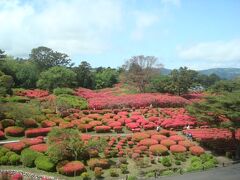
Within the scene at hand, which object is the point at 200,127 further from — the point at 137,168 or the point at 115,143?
the point at 137,168

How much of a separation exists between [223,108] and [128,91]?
3847 cm

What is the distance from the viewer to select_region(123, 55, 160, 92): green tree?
78.2m

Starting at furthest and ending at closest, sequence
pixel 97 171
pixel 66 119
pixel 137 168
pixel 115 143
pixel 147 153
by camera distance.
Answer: pixel 66 119
pixel 115 143
pixel 147 153
pixel 137 168
pixel 97 171

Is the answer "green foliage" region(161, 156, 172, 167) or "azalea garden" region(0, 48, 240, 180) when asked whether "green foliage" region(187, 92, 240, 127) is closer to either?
"azalea garden" region(0, 48, 240, 180)

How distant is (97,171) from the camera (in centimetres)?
3644

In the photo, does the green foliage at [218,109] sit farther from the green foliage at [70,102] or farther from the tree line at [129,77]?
the tree line at [129,77]

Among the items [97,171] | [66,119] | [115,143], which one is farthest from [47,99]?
[97,171]

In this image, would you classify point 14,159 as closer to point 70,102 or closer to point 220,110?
point 220,110

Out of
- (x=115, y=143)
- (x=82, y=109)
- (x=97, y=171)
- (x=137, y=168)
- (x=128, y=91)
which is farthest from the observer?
(x=128, y=91)

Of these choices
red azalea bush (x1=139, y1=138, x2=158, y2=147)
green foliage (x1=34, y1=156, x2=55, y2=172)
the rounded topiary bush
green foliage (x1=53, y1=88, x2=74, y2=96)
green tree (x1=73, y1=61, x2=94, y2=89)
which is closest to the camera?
green foliage (x1=34, y1=156, x2=55, y2=172)

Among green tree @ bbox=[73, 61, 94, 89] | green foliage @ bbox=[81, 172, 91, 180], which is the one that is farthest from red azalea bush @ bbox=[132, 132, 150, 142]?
green tree @ bbox=[73, 61, 94, 89]

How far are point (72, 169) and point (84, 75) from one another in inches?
2052

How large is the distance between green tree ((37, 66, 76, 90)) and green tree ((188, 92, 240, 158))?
32919mm

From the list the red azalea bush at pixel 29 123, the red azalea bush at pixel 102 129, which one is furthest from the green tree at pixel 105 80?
the red azalea bush at pixel 29 123
